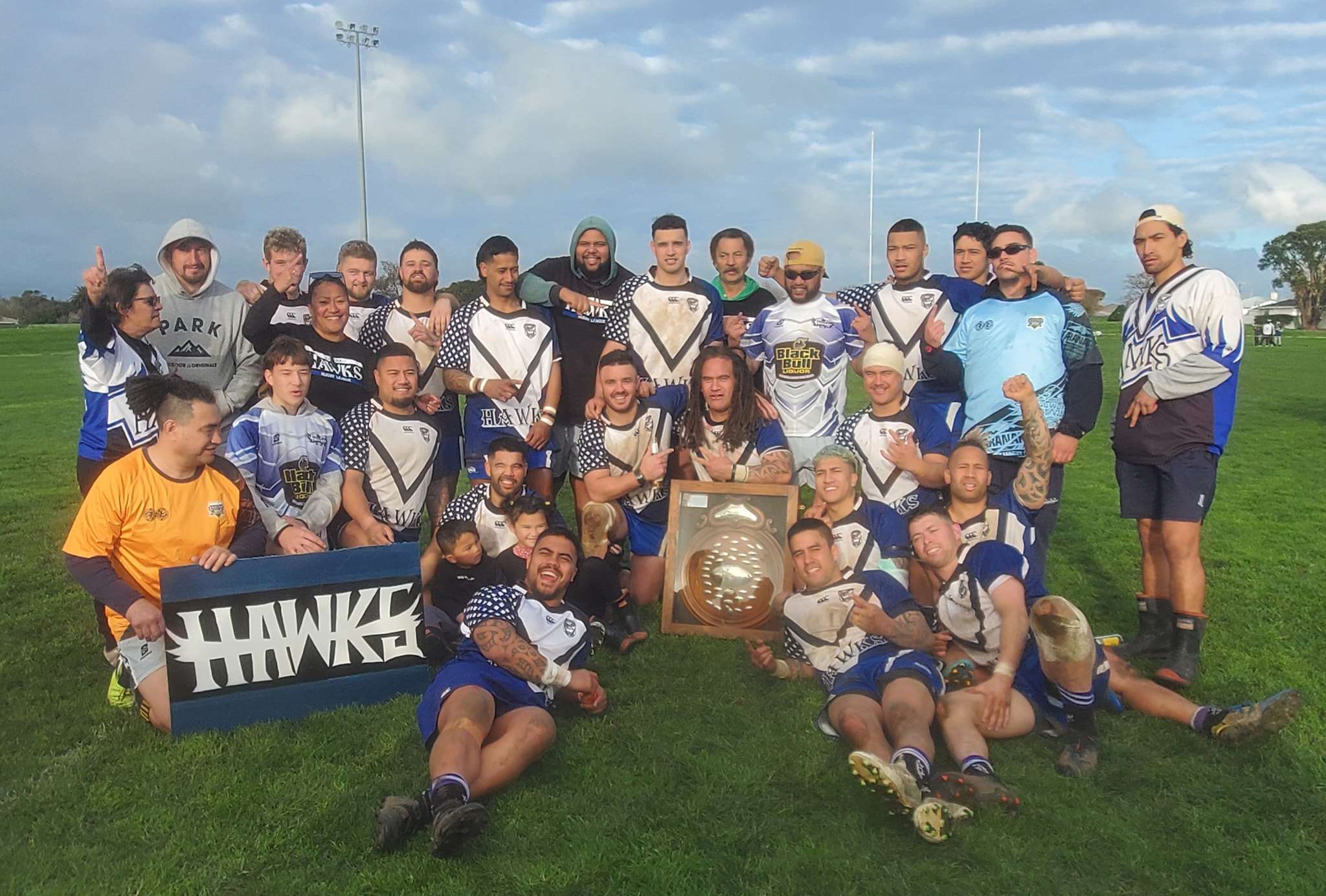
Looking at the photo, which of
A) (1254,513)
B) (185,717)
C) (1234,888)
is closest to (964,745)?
(1234,888)

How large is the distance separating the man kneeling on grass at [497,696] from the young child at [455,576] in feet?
3.04

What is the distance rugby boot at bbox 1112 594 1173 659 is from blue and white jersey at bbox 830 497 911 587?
1608 millimetres

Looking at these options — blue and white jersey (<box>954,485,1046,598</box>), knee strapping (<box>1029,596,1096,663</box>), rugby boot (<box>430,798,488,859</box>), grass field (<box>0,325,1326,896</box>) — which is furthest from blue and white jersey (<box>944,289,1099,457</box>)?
rugby boot (<box>430,798,488,859</box>)

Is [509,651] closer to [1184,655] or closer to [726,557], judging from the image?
[726,557]

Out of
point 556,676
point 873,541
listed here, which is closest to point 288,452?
point 556,676

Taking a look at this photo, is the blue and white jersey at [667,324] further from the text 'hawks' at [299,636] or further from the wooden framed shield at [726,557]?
the text 'hawks' at [299,636]

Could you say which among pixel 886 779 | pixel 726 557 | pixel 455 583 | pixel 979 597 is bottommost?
pixel 886 779

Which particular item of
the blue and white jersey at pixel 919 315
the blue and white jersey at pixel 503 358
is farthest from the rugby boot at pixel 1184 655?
the blue and white jersey at pixel 503 358

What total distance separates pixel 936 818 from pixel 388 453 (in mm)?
3870

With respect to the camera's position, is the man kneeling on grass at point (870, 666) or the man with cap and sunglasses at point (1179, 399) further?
the man with cap and sunglasses at point (1179, 399)

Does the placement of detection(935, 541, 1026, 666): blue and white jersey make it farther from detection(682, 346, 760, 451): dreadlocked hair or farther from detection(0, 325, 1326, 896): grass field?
detection(682, 346, 760, 451): dreadlocked hair

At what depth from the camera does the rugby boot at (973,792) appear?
140 inches

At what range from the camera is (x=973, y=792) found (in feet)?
11.8

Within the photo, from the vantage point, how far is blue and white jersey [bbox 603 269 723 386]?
6238 millimetres
